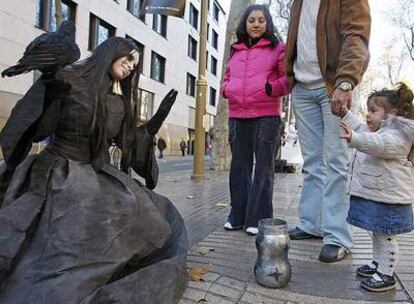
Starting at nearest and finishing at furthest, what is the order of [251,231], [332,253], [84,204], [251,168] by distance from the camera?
[84,204], [332,253], [251,231], [251,168]

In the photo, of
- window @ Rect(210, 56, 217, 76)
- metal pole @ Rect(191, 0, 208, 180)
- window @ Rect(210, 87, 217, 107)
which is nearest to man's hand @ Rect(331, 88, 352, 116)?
metal pole @ Rect(191, 0, 208, 180)

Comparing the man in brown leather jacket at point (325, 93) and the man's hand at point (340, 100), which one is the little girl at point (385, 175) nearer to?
the man's hand at point (340, 100)

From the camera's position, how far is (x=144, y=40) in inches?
1169

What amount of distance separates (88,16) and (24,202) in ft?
72.3

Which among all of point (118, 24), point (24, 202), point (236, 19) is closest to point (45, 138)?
point (24, 202)

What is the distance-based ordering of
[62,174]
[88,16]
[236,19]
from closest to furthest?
[62,174], [236,19], [88,16]

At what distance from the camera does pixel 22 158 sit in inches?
103

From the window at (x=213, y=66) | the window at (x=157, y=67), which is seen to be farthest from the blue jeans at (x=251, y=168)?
the window at (x=213, y=66)

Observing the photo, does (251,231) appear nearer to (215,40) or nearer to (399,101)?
(399,101)

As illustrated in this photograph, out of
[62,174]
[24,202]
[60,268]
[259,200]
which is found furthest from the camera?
[259,200]

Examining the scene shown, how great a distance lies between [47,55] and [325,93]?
2141 millimetres

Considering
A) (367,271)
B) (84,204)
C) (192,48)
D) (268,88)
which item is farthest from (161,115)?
(192,48)

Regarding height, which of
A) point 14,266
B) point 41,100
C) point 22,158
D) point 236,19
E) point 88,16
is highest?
point 88,16

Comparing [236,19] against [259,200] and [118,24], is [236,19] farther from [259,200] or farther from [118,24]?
[118,24]
